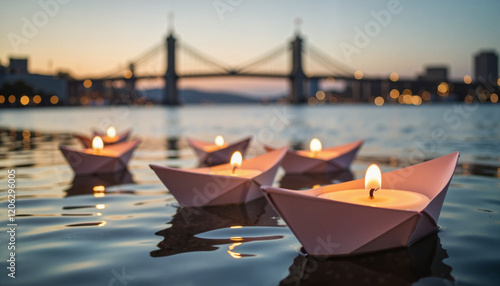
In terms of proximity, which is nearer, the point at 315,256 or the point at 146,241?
the point at 315,256

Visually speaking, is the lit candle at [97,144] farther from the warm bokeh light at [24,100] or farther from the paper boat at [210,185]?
the warm bokeh light at [24,100]

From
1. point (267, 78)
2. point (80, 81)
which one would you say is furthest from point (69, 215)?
point (80, 81)

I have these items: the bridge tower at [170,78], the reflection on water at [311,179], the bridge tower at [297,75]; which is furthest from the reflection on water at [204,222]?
the bridge tower at [170,78]

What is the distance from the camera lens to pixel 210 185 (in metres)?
4.03

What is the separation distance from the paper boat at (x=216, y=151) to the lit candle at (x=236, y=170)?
2.63 metres

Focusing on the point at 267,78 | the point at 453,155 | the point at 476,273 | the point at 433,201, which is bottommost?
the point at 476,273

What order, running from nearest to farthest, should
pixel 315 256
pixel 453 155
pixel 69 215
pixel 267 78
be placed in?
pixel 315 256 → pixel 453 155 → pixel 69 215 → pixel 267 78

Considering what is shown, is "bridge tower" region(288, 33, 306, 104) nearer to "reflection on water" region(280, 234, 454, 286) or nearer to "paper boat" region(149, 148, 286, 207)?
"paper boat" region(149, 148, 286, 207)

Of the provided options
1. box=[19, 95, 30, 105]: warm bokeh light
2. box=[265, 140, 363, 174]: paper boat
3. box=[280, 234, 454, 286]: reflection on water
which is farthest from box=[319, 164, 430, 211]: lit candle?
box=[19, 95, 30, 105]: warm bokeh light

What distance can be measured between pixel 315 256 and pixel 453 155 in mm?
1249

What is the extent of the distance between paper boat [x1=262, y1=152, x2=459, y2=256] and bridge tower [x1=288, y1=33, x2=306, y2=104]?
2212 inches

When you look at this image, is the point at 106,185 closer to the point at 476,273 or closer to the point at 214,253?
the point at 214,253

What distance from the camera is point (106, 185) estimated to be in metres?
5.73

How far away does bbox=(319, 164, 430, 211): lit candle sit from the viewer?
2.64 metres
